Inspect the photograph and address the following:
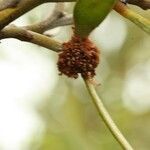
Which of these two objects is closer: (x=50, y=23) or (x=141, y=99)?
(x=50, y=23)

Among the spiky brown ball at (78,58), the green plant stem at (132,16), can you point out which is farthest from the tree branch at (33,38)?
the green plant stem at (132,16)

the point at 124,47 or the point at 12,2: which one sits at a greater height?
the point at 12,2

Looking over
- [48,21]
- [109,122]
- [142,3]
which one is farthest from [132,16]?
[48,21]

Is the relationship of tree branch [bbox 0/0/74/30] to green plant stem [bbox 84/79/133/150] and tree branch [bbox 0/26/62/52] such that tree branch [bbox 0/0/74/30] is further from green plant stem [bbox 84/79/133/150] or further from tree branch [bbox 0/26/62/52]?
green plant stem [bbox 84/79/133/150]

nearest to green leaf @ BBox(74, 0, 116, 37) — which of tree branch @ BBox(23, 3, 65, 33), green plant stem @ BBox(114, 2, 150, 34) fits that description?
green plant stem @ BBox(114, 2, 150, 34)

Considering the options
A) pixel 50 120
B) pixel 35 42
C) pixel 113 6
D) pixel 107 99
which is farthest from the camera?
pixel 107 99

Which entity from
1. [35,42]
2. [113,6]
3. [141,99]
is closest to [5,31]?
[35,42]

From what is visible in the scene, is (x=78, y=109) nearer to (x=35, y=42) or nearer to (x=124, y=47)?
(x=124, y=47)
